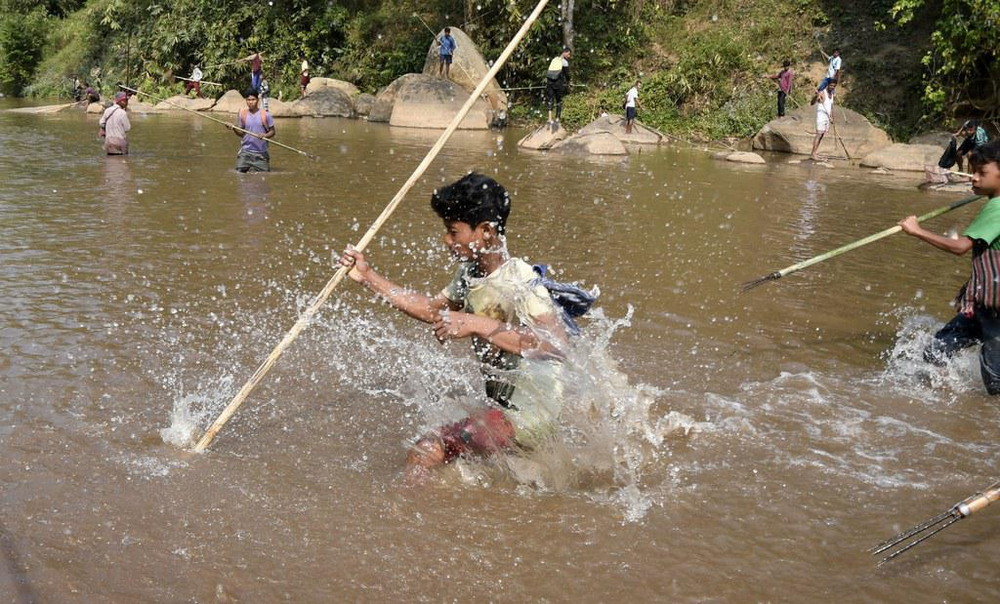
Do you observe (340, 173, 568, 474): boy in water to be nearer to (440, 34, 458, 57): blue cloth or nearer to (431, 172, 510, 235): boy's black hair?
(431, 172, 510, 235): boy's black hair

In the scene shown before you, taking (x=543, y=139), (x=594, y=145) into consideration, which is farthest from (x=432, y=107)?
(x=594, y=145)

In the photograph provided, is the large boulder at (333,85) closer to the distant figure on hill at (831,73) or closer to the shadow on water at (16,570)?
the distant figure on hill at (831,73)

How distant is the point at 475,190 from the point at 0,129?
55.4 feet

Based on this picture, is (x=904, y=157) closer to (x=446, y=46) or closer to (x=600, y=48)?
(x=600, y=48)

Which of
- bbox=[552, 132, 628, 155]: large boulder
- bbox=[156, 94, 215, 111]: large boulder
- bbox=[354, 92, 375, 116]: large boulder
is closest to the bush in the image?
bbox=[156, 94, 215, 111]: large boulder

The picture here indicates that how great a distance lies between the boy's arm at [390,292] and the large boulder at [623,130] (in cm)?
1327

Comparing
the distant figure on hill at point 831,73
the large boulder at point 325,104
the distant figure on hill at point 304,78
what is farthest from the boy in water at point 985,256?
the distant figure on hill at point 304,78

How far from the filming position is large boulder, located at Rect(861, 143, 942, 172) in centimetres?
1486

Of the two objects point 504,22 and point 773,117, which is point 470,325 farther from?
point 504,22

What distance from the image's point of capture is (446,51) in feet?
72.1

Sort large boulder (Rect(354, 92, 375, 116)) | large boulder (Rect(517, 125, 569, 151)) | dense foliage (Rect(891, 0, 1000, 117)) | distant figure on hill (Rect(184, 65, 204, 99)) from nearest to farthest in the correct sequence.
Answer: dense foliage (Rect(891, 0, 1000, 117)) < large boulder (Rect(517, 125, 569, 151)) < large boulder (Rect(354, 92, 375, 116)) < distant figure on hill (Rect(184, 65, 204, 99))

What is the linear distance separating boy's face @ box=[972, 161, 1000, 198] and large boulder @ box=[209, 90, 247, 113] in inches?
866

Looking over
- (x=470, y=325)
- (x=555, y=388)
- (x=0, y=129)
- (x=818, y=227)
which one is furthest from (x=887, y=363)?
(x=0, y=129)

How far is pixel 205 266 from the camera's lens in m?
6.89
